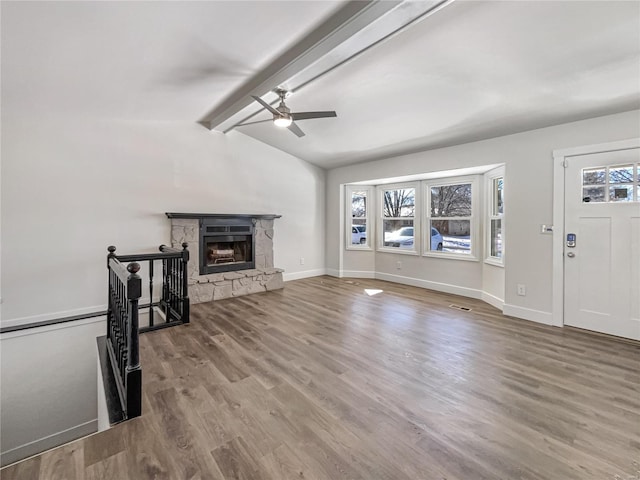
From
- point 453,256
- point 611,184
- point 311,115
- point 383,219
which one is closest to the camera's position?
point 311,115

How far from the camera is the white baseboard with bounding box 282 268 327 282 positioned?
6207mm

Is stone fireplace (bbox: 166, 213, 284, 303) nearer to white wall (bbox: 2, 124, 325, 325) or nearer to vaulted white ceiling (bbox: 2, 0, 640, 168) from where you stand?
white wall (bbox: 2, 124, 325, 325)

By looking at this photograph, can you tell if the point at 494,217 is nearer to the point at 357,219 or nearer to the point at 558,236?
the point at 558,236

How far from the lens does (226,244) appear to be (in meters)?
5.42

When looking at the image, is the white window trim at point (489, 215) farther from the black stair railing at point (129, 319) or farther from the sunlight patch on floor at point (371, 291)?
the black stair railing at point (129, 319)

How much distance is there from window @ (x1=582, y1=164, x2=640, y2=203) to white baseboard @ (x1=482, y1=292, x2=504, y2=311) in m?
1.67

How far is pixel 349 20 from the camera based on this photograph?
2248 millimetres

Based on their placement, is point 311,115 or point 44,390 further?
point 44,390

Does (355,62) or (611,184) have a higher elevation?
(355,62)

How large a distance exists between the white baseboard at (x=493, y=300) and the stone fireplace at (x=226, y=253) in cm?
356

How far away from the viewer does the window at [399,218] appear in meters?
5.95

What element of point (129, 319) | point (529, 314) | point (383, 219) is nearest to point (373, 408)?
point (129, 319)

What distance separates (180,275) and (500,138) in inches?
190

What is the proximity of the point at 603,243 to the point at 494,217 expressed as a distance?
143 centimetres
